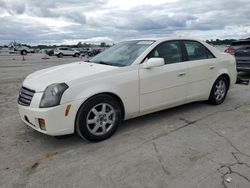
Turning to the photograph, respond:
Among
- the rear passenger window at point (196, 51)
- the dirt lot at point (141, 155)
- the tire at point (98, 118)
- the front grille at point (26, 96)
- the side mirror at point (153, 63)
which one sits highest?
the rear passenger window at point (196, 51)

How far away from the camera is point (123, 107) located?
4.14 metres

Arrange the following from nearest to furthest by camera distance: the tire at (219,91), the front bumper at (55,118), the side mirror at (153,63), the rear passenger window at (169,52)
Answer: the front bumper at (55,118) → the side mirror at (153,63) → the rear passenger window at (169,52) → the tire at (219,91)

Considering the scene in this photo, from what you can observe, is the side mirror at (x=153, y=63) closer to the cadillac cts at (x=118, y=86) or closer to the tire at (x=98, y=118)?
the cadillac cts at (x=118, y=86)

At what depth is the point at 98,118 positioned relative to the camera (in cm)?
387

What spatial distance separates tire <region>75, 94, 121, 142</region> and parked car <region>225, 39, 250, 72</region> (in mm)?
6124

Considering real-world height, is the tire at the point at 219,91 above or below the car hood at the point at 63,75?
below

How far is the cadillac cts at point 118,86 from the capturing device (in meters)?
3.58

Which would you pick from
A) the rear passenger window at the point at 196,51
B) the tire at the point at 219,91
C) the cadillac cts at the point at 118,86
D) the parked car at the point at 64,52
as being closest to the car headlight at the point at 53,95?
the cadillac cts at the point at 118,86

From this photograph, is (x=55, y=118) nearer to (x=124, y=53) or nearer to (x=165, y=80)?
(x=124, y=53)

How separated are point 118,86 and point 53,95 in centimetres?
98

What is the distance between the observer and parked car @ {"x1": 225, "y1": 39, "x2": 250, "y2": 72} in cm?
851

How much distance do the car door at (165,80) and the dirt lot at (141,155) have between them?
1.30 feet

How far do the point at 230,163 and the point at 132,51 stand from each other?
8.06 feet

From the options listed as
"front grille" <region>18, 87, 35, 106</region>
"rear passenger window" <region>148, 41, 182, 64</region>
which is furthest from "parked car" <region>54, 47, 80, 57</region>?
"front grille" <region>18, 87, 35, 106</region>
